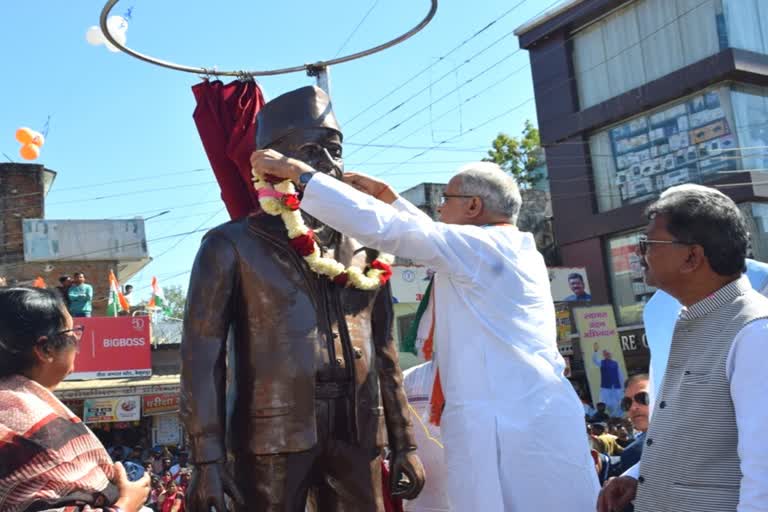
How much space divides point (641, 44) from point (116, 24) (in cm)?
2067

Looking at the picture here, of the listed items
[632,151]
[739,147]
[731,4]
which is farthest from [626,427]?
[731,4]

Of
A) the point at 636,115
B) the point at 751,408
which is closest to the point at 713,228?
the point at 751,408

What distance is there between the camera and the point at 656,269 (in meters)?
2.37

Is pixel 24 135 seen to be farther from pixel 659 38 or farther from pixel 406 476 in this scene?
pixel 659 38

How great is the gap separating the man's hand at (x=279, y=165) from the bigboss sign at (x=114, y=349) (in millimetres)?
15190

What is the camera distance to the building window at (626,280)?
2177cm

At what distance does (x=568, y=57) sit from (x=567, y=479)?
73.5ft

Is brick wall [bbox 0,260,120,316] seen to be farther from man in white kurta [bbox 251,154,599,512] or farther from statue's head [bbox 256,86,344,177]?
man in white kurta [bbox 251,154,599,512]

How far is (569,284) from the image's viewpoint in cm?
2088

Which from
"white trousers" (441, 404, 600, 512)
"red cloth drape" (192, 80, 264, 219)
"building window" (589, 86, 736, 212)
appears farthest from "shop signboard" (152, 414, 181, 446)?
"white trousers" (441, 404, 600, 512)

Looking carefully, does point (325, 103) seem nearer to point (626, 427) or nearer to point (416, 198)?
point (626, 427)

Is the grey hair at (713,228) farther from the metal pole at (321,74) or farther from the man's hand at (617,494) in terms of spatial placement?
the metal pole at (321,74)

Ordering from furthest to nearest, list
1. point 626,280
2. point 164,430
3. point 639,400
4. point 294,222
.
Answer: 1. point 626,280
2. point 164,430
3. point 639,400
4. point 294,222

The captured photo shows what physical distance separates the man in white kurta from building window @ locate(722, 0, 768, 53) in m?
19.7
